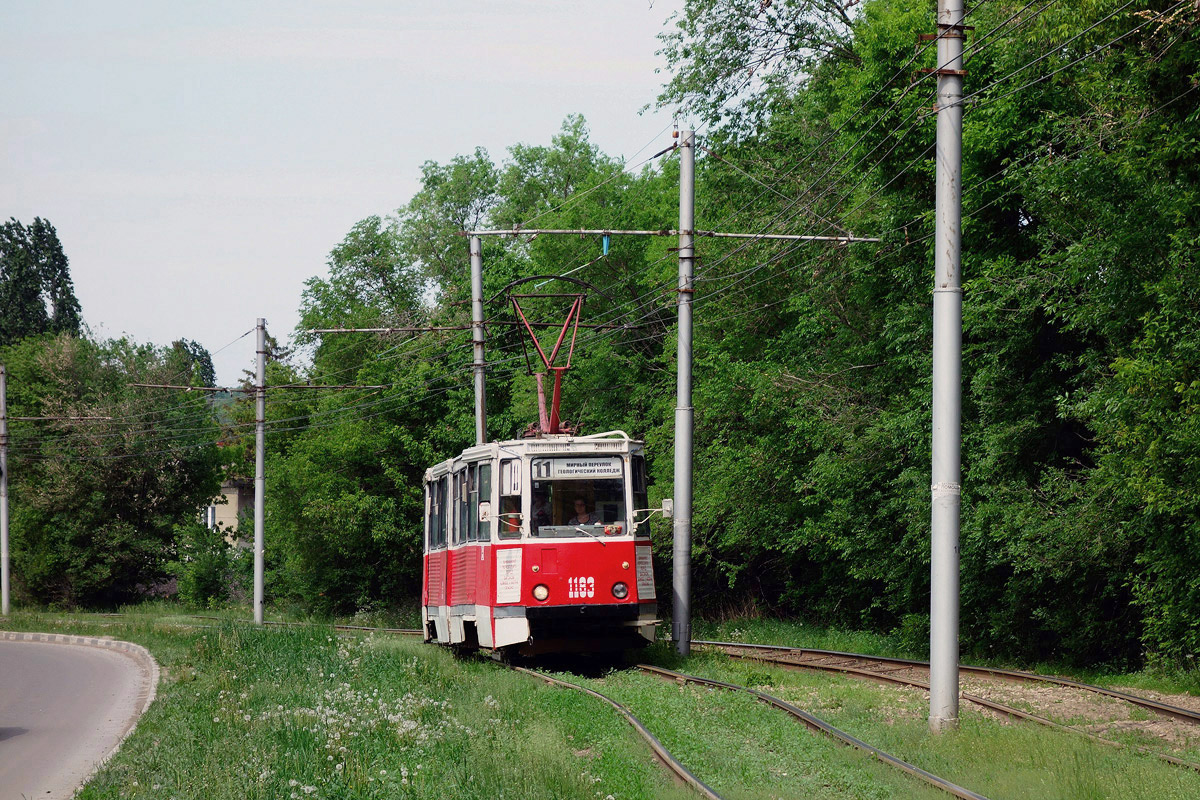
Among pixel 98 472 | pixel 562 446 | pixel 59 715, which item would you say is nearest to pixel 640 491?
pixel 562 446

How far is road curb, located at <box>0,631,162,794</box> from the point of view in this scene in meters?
13.3

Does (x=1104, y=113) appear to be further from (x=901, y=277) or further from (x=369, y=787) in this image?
(x=369, y=787)

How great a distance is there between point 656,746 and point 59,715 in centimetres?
1048

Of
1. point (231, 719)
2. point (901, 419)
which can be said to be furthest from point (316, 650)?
point (901, 419)

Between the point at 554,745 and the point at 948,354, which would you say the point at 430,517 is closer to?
the point at 554,745

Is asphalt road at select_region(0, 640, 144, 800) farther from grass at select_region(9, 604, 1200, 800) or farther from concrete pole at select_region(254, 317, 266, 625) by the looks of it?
concrete pole at select_region(254, 317, 266, 625)

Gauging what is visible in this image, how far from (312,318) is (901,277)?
45.6 m

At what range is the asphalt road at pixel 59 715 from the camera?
39.6ft

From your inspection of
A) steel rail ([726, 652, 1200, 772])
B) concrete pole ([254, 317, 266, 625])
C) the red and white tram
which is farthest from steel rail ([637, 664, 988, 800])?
concrete pole ([254, 317, 266, 625])

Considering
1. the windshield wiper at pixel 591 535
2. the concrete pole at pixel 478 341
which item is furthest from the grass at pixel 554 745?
the concrete pole at pixel 478 341

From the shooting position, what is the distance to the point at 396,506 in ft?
136

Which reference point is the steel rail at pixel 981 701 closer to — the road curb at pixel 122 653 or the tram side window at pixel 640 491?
the tram side window at pixel 640 491

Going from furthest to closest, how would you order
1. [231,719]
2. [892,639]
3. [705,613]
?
1. [705,613]
2. [892,639]
3. [231,719]

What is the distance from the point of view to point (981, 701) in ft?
43.1
